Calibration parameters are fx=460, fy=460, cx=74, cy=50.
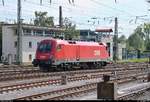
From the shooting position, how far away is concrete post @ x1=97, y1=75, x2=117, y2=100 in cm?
1691

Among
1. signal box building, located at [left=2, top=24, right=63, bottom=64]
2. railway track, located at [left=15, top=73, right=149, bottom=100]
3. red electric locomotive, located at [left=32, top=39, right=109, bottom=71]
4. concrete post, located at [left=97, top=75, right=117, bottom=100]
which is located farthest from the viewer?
signal box building, located at [left=2, top=24, right=63, bottom=64]

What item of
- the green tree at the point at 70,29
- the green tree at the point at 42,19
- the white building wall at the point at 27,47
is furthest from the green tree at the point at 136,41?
the white building wall at the point at 27,47

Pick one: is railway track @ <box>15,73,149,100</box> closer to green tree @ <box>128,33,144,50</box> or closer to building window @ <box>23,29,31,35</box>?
building window @ <box>23,29,31,35</box>

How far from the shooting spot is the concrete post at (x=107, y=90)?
16906 millimetres

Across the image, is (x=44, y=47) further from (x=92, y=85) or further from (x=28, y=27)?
(x=28, y=27)

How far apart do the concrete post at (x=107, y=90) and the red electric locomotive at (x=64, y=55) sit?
67.3 feet

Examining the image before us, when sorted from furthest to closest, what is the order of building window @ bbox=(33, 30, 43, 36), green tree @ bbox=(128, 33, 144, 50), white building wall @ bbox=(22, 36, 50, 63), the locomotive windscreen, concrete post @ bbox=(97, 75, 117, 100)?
1. green tree @ bbox=(128, 33, 144, 50)
2. building window @ bbox=(33, 30, 43, 36)
3. white building wall @ bbox=(22, 36, 50, 63)
4. the locomotive windscreen
5. concrete post @ bbox=(97, 75, 117, 100)

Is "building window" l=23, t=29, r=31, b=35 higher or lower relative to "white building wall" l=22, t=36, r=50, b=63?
higher

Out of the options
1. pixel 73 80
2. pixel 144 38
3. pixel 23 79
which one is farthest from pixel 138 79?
pixel 144 38

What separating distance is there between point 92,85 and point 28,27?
180 feet

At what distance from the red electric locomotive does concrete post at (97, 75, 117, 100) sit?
20515 millimetres

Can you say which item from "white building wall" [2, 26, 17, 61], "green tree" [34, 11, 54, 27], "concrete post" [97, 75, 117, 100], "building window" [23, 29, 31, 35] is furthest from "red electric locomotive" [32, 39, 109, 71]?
"green tree" [34, 11, 54, 27]

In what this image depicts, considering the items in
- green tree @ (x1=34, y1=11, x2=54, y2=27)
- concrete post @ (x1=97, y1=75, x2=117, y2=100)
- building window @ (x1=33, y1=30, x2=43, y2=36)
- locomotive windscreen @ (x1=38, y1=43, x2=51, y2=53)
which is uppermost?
green tree @ (x1=34, y1=11, x2=54, y2=27)

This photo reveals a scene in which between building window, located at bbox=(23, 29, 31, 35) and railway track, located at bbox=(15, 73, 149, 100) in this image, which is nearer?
railway track, located at bbox=(15, 73, 149, 100)
